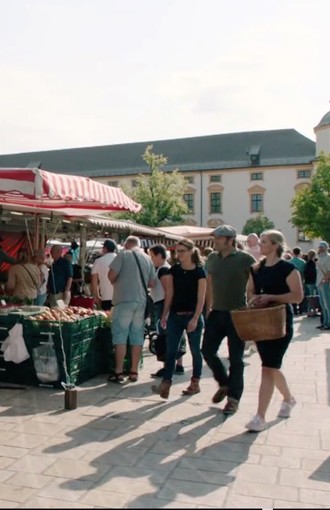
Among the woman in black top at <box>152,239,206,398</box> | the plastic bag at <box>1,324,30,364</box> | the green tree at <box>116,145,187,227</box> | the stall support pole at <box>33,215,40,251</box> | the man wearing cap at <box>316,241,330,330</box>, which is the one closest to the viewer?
the woman in black top at <box>152,239,206,398</box>

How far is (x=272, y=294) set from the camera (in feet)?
14.9

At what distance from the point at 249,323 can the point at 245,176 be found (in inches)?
2404

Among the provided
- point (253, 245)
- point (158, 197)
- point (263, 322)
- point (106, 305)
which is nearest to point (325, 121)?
point (158, 197)

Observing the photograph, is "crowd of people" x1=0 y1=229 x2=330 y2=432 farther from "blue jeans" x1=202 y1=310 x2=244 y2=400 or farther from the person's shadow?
the person's shadow

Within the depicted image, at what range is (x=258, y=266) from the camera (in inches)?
184

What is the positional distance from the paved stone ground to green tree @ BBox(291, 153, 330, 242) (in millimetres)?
39846

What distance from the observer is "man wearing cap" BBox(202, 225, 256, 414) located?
507 centimetres

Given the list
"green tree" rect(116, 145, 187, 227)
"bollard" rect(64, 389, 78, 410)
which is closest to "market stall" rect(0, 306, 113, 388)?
"bollard" rect(64, 389, 78, 410)

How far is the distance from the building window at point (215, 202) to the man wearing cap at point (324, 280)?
53.3 m

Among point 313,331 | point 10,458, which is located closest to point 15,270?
point 10,458

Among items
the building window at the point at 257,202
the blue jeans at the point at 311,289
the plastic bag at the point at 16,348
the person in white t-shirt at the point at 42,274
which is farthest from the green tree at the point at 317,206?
the plastic bag at the point at 16,348

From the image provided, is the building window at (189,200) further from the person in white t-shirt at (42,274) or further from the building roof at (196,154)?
the person in white t-shirt at (42,274)

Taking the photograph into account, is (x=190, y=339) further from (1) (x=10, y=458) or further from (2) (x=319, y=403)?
(1) (x=10, y=458)

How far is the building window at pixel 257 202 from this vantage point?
206ft
